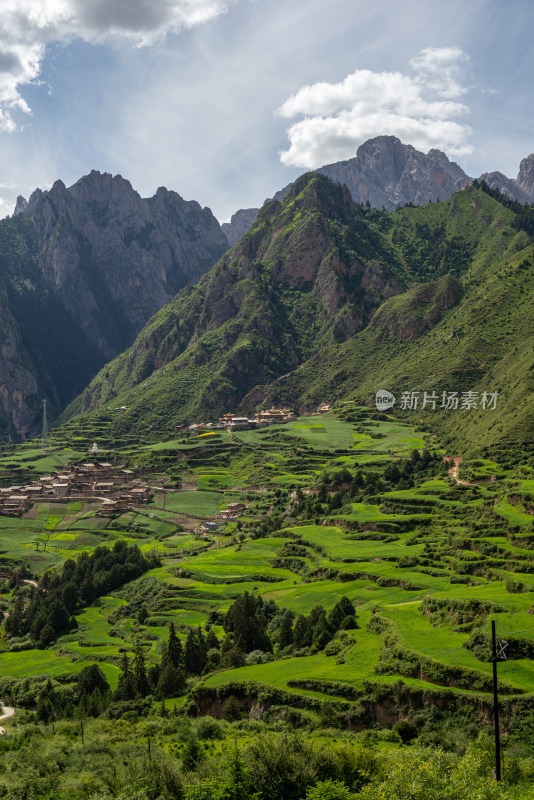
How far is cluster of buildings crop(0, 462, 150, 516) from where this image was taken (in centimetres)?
13700

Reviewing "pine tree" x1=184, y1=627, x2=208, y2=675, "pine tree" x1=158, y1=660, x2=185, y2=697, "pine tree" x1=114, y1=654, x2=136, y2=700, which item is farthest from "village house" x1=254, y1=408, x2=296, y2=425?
"pine tree" x1=158, y1=660, x2=185, y2=697

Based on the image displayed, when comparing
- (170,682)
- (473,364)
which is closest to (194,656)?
(170,682)

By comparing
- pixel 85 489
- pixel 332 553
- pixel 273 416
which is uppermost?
pixel 273 416

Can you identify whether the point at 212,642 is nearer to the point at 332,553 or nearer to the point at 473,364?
the point at 332,553

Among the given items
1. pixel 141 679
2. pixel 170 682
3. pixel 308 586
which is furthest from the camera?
pixel 308 586

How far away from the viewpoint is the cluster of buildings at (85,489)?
13700cm

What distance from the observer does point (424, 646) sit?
53.4 meters

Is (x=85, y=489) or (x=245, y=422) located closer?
(x=85, y=489)

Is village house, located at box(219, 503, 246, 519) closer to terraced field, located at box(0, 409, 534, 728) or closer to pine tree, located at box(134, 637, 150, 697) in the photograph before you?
terraced field, located at box(0, 409, 534, 728)

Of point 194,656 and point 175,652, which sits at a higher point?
point 175,652

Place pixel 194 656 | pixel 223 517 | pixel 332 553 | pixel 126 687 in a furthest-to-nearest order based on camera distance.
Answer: pixel 223 517 < pixel 332 553 < pixel 194 656 < pixel 126 687

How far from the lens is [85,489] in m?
146

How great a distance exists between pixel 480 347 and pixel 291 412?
57238 millimetres

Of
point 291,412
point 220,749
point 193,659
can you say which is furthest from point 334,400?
point 220,749
